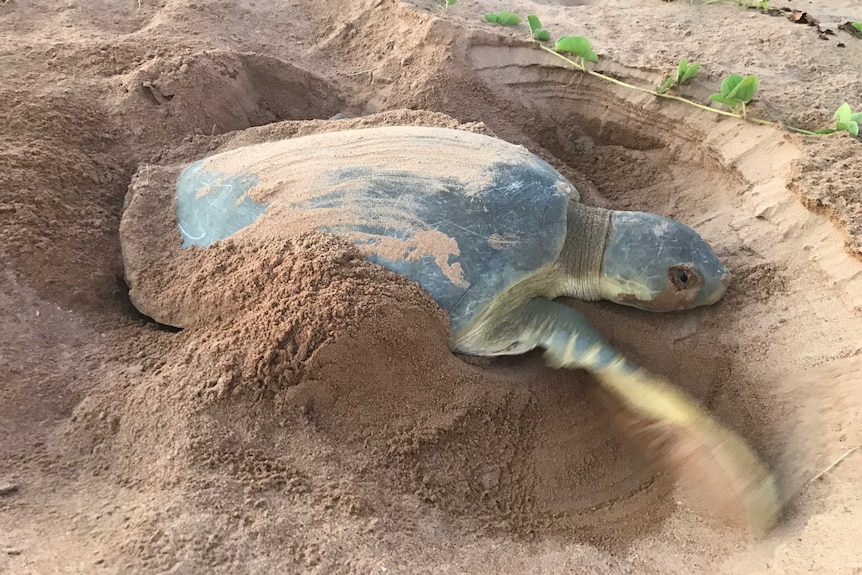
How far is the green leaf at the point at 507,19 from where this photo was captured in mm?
2836

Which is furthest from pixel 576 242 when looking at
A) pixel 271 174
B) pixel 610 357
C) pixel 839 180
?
pixel 271 174

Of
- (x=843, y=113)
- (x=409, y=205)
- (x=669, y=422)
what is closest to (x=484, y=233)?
(x=409, y=205)

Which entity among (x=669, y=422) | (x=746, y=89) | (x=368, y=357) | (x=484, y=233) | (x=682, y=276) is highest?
(x=746, y=89)

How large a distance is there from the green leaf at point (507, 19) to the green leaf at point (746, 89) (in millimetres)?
1164

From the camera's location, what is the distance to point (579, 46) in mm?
2584

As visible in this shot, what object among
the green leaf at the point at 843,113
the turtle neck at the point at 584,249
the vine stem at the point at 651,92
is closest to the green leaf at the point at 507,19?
the vine stem at the point at 651,92

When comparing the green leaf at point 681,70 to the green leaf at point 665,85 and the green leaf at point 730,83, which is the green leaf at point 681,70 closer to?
the green leaf at point 665,85

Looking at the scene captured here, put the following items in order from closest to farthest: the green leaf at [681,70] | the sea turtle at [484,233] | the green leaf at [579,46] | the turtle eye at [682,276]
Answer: the sea turtle at [484,233] → the turtle eye at [682,276] → the green leaf at [681,70] → the green leaf at [579,46]

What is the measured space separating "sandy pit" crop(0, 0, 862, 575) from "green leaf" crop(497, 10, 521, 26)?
0.34m

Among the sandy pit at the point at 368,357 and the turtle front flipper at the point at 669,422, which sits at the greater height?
the sandy pit at the point at 368,357

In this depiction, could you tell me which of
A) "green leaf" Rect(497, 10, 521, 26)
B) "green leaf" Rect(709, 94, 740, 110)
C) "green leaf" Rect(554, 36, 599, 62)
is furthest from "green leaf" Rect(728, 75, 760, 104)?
"green leaf" Rect(497, 10, 521, 26)

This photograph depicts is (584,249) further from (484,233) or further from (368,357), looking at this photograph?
(368,357)

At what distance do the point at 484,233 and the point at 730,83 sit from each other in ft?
4.41

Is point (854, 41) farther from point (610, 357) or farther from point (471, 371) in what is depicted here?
point (471, 371)
